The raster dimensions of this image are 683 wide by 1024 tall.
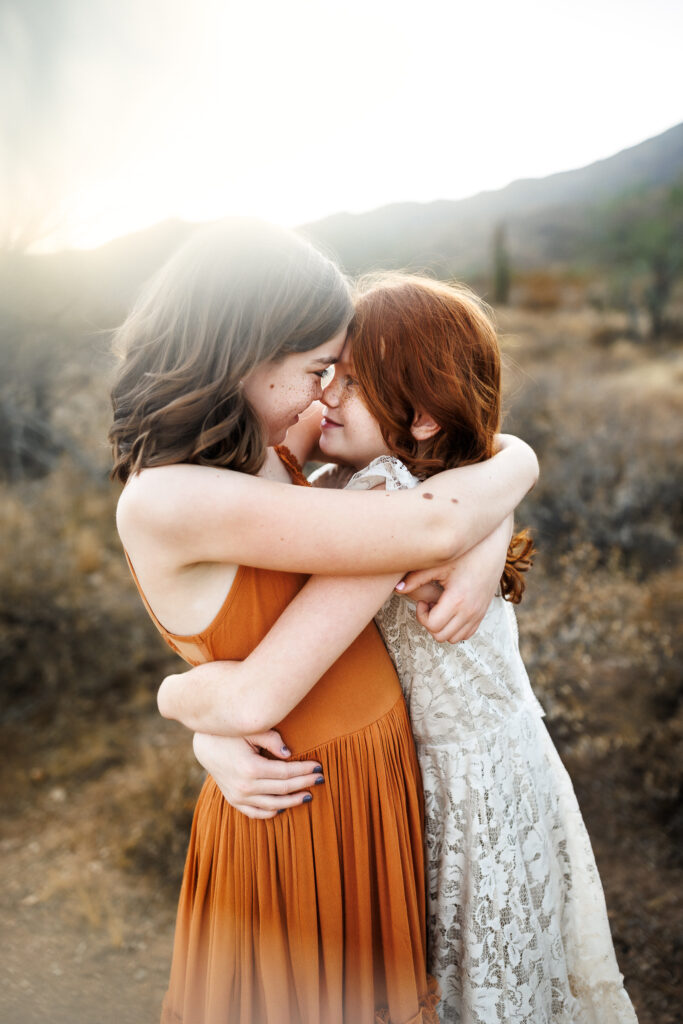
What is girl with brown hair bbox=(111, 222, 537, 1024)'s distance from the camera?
4.00ft

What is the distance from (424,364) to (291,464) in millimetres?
419

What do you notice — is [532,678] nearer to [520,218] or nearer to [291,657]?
[291,657]

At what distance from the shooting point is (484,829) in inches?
59.1

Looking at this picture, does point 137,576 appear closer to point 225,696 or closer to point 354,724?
point 225,696

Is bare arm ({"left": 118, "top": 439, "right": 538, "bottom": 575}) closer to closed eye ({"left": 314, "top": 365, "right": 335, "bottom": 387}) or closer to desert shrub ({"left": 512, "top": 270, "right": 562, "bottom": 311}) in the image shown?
closed eye ({"left": 314, "top": 365, "right": 335, "bottom": 387})

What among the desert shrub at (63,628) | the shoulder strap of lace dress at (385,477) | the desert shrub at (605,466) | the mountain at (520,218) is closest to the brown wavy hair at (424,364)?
the shoulder strap of lace dress at (385,477)

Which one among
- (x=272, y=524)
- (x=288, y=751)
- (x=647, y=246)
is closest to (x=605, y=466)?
(x=288, y=751)

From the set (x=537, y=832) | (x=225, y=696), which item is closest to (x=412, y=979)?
(x=537, y=832)

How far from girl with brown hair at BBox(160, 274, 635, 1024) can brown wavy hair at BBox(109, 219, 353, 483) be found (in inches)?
8.0

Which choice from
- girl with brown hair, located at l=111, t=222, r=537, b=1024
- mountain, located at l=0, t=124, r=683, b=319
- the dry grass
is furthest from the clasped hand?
the dry grass

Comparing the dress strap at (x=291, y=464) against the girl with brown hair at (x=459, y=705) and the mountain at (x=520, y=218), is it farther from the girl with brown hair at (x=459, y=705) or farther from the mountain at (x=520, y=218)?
the mountain at (x=520, y=218)

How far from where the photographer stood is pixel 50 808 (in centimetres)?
371

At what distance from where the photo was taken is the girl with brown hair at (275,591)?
1.22 meters

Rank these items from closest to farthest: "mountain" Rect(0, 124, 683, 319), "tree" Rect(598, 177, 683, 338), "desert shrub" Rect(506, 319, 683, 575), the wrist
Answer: the wrist < "desert shrub" Rect(506, 319, 683, 575) < "mountain" Rect(0, 124, 683, 319) < "tree" Rect(598, 177, 683, 338)
